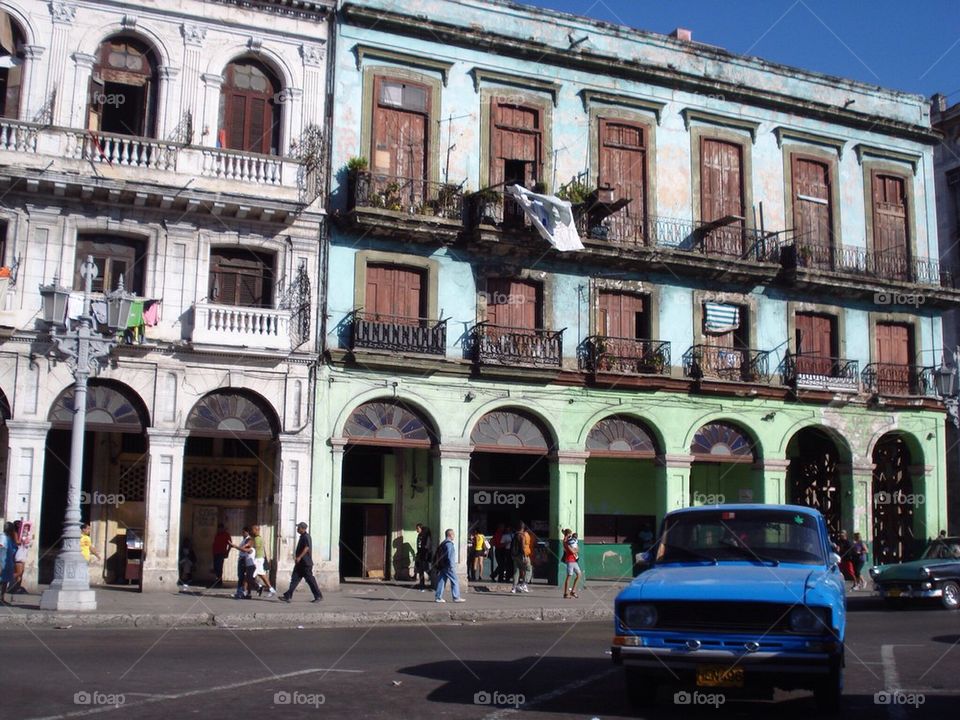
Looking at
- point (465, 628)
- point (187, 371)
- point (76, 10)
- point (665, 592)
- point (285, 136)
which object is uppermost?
point (76, 10)

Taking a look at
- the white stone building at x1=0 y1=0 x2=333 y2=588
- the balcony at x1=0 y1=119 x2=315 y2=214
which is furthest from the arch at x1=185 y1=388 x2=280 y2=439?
the balcony at x1=0 y1=119 x2=315 y2=214

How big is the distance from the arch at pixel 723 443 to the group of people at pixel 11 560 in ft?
54.7

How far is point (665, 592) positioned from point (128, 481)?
1828 centimetres

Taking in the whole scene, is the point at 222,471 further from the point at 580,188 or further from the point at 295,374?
the point at 580,188

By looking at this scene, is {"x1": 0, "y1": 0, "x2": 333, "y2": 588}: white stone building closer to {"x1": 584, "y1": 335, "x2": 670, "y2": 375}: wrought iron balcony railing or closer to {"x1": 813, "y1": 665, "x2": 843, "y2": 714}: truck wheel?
{"x1": 584, "y1": 335, "x2": 670, "y2": 375}: wrought iron balcony railing

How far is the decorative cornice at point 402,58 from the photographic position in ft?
86.2

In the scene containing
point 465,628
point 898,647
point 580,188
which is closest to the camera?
point 898,647

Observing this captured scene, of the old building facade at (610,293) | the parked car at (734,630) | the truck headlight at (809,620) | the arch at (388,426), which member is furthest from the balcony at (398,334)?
the truck headlight at (809,620)

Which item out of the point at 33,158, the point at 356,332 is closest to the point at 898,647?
the point at 356,332

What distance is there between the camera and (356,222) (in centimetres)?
2514

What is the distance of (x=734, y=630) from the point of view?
9039 millimetres

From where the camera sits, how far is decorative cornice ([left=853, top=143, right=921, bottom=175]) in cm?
3278

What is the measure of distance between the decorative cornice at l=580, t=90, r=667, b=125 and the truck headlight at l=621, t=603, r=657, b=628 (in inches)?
841

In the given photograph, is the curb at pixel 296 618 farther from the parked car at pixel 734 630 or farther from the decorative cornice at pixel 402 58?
the decorative cornice at pixel 402 58
